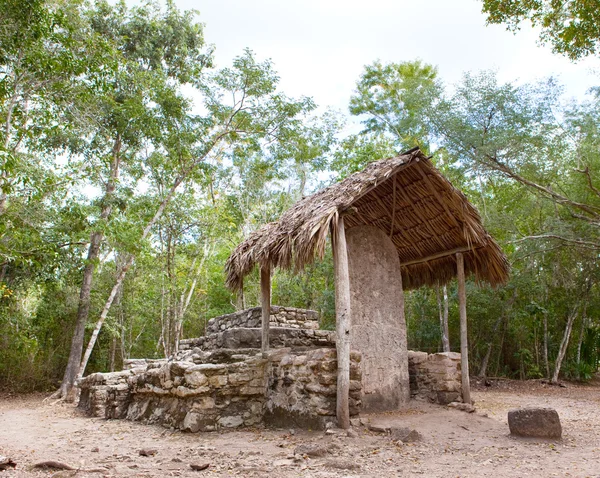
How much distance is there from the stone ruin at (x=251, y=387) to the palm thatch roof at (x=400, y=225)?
1211mm

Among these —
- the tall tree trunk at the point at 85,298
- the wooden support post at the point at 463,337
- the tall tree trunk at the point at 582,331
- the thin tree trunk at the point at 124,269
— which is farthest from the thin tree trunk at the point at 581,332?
the tall tree trunk at the point at 85,298

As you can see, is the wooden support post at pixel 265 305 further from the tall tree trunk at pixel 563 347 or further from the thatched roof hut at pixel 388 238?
the tall tree trunk at pixel 563 347

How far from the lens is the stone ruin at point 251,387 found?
526 cm

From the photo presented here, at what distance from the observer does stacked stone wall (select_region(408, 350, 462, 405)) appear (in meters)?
6.59

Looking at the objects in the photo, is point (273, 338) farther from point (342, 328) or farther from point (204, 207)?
point (204, 207)

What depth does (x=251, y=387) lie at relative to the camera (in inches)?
234

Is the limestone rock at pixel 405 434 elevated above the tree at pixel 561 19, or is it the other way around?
the tree at pixel 561 19

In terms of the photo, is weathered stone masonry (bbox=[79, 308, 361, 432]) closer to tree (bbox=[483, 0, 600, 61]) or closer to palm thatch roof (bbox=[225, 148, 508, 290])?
palm thatch roof (bbox=[225, 148, 508, 290])

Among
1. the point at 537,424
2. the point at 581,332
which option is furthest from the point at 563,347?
the point at 537,424

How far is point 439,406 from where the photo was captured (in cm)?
638

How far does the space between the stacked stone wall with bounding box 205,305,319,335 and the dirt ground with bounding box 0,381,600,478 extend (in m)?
2.80

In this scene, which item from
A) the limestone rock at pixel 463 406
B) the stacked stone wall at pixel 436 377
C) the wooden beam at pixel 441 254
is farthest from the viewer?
the wooden beam at pixel 441 254

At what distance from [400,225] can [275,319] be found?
10.3ft

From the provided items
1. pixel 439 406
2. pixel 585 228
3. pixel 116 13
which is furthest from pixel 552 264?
pixel 116 13
